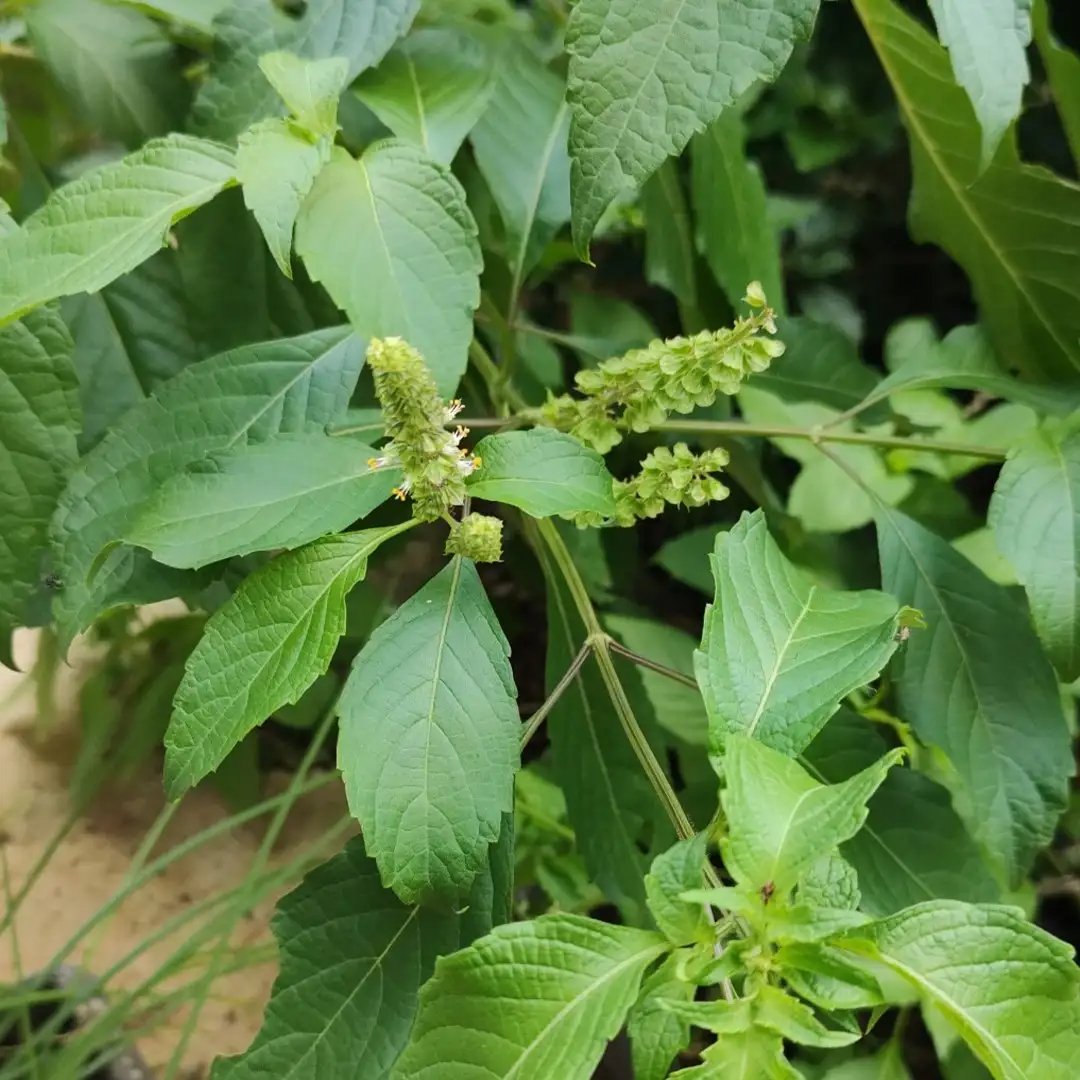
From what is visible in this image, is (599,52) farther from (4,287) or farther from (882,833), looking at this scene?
(882,833)

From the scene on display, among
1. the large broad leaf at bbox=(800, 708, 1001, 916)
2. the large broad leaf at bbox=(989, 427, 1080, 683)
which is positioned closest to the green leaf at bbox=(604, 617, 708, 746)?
the large broad leaf at bbox=(800, 708, 1001, 916)

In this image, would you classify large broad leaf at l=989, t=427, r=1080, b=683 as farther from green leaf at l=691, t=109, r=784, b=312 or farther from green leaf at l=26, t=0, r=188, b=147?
green leaf at l=26, t=0, r=188, b=147

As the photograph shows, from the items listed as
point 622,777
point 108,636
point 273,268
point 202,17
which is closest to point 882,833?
point 622,777

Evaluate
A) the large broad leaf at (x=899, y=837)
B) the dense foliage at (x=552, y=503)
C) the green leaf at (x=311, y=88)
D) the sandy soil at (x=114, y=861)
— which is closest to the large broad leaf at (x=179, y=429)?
the dense foliage at (x=552, y=503)

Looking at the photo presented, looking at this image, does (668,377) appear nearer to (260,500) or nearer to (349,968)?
(260,500)

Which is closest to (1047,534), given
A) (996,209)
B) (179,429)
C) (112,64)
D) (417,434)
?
(996,209)

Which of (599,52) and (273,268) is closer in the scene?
(599,52)
